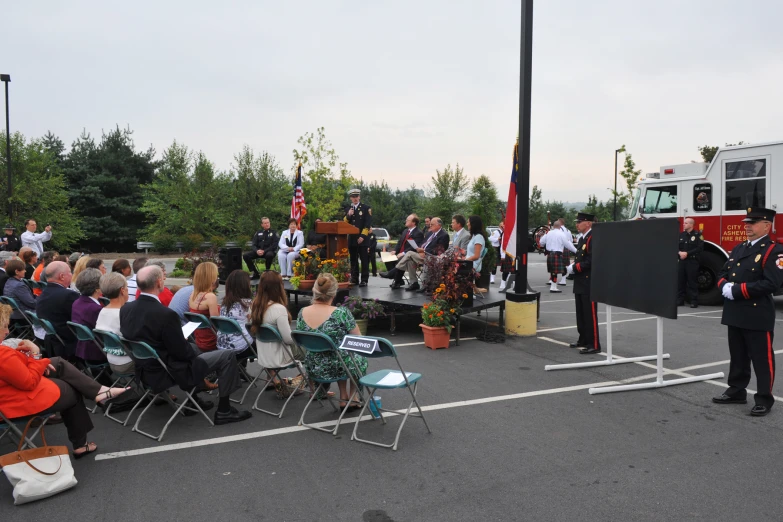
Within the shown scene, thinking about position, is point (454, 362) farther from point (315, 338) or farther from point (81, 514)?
point (81, 514)

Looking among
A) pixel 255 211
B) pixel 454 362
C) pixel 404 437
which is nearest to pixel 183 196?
pixel 255 211

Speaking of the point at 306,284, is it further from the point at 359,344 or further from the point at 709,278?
the point at 709,278

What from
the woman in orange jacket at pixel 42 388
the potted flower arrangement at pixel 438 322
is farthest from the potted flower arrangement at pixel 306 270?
the woman in orange jacket at pixel 42 388

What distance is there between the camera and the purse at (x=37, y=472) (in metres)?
3.48

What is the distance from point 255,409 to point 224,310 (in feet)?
3.48


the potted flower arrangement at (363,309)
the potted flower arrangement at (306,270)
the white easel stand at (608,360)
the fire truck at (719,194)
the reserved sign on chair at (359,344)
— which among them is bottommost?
the white easel stand at (608,360)

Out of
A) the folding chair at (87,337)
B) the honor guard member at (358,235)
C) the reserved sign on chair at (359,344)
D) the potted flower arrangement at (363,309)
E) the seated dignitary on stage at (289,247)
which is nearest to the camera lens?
the reserved sign on chair at (359,344)

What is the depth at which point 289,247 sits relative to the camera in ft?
43.9

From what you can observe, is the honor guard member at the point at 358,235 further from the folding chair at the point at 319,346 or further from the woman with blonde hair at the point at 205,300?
the folding chair at the point at 319,346

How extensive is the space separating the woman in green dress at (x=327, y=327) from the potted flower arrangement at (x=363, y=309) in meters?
3.59

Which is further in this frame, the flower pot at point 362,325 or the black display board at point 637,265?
the flower pot at point 362,325

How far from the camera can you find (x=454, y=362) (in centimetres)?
720

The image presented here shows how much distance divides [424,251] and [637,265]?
4229 millimetres

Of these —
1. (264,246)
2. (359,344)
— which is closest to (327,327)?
(359,344)
